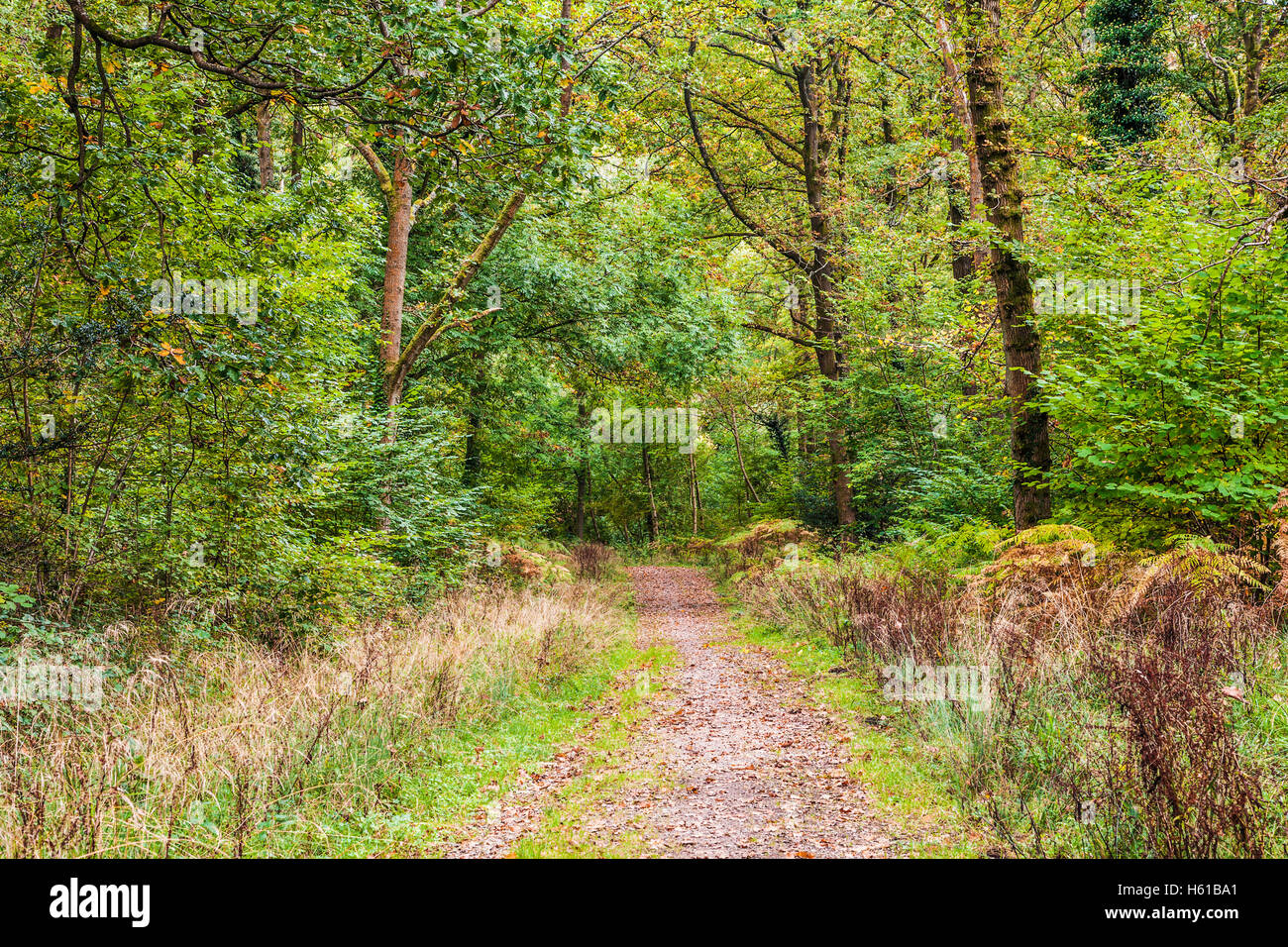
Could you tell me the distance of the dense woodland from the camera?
19.2ft

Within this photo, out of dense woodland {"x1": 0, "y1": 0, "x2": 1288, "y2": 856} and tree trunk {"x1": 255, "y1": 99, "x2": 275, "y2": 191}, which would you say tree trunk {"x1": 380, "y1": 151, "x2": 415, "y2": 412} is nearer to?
dense woodland {"x1": 0, "y1": 0, "x2": 1288, "y2": 856}

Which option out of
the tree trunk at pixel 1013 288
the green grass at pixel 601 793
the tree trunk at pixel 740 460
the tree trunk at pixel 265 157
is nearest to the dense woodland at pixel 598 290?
the tree trunk at pixel 1013 288

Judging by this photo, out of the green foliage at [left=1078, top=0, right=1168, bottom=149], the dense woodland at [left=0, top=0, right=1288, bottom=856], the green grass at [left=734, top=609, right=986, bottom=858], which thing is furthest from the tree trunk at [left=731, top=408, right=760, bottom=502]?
the green grass at [left=734, top=609, right=986, bottom=858]

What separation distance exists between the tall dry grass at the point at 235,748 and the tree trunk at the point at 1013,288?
652cm

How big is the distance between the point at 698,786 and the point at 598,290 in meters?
12.7

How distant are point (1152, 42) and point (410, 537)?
18.3 m

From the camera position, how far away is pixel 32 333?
241 inches

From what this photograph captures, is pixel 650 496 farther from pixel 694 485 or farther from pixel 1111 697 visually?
pixel 1111 697

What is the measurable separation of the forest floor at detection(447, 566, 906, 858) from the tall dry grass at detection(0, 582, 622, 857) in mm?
908

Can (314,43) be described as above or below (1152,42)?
below

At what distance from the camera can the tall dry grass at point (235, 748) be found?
369 centimetres

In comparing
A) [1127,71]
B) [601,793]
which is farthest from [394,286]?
[1127,71]
